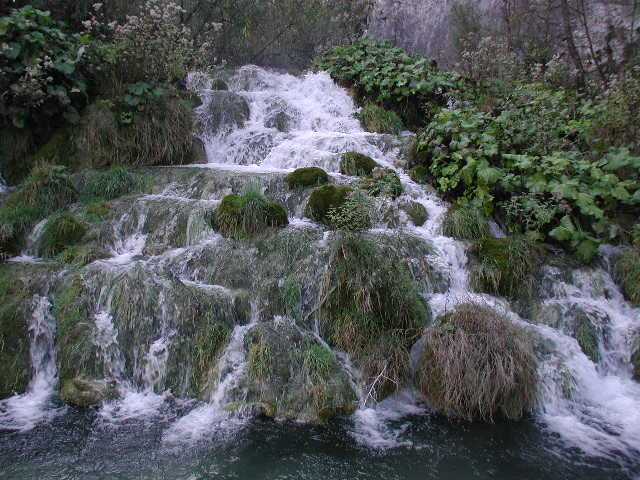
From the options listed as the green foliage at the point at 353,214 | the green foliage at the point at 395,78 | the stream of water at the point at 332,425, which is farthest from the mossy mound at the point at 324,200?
the green foliage at the point at 395,78

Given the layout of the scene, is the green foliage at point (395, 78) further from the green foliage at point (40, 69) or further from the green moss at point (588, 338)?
the green moss at point (588, 338)

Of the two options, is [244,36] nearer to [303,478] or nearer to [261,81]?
[261,81]

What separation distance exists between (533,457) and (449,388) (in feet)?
2.75

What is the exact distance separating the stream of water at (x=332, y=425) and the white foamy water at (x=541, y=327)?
17 mm

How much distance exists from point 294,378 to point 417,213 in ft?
10.5

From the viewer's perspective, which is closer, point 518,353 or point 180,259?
point 518,353

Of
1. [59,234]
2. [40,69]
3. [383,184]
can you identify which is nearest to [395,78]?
[383,184]

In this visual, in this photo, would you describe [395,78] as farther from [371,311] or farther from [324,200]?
[371,311]

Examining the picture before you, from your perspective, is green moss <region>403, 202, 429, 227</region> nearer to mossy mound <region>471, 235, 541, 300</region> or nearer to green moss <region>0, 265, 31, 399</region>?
mossy mound <region>471, 235, 541, 300</region>

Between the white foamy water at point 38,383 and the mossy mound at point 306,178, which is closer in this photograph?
the white foamy water at point 38,383

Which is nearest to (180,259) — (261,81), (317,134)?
(317,134)

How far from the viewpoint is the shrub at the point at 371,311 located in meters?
4.73

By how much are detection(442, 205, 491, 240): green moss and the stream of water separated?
12.7 inches

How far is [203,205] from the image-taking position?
257 inches
